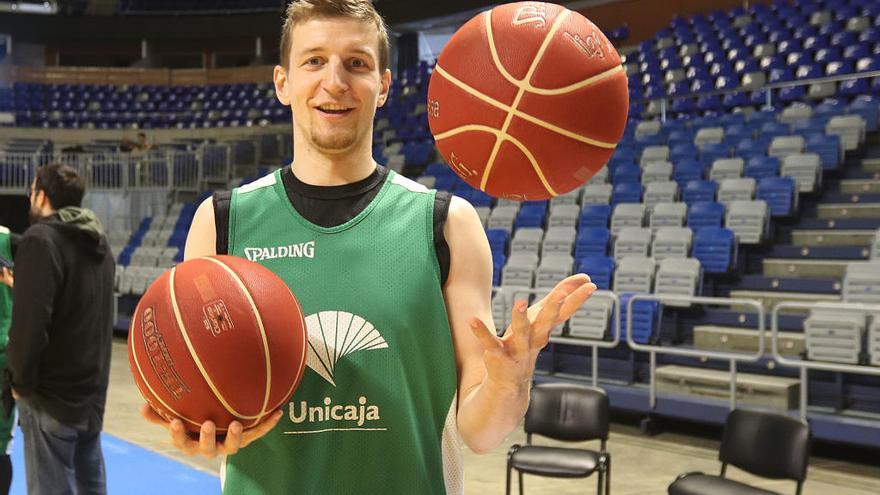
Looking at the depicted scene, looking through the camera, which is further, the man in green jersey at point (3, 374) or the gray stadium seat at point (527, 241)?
the gray stadium seat at point (527, 241)

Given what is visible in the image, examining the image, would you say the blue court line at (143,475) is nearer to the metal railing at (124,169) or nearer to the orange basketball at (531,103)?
the orange basketball at (531,103)

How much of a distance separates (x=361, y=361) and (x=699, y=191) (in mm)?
8034

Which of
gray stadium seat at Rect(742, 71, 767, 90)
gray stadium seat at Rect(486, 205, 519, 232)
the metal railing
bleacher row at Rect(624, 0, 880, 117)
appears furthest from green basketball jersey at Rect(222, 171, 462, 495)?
the metal railing

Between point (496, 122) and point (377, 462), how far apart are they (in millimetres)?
770

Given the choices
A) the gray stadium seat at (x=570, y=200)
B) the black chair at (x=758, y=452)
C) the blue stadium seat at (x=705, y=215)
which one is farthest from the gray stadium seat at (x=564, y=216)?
the black chair at (x=758, y=452)

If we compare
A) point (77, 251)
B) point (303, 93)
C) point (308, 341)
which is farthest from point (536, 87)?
point (77, 251)

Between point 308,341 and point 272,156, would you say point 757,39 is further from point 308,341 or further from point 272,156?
point 308,341

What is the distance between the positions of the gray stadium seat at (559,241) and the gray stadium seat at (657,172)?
3.99 ft

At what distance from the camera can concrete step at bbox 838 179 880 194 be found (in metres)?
9.16

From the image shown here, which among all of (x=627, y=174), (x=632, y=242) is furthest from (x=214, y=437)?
(x=627, y=174)

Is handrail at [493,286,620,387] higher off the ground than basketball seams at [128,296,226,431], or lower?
lower

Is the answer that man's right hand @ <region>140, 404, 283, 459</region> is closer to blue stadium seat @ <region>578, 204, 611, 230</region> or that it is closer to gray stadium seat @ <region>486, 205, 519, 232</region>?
blue stadium seat @ <region>578, 204, 611, 230</region>

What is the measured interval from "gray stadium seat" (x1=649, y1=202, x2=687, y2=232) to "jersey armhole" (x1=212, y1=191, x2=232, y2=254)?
24.4 ft

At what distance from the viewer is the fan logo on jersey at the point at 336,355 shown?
162 cm
